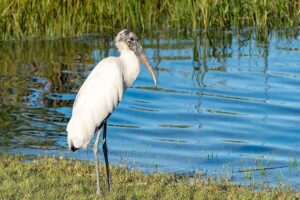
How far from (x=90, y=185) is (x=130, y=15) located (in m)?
7.34

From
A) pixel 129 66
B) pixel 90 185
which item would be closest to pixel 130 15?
pixel 129 66

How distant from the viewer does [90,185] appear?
666 centimetres

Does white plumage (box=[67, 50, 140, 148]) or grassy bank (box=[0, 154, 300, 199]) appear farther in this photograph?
white plumage (box=[67, 50, 140, 148])

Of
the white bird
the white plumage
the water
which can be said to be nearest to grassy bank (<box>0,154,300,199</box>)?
the white bird

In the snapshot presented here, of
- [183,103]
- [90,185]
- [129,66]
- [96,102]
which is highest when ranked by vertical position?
[129,66]

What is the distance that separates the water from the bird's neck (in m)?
1.03

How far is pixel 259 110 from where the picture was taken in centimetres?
1015

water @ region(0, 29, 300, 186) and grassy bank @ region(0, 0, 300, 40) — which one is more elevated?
grassy bank @ region(0, 0, 300, 40)

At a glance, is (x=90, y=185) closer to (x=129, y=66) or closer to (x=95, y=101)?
(x=95, y=101)

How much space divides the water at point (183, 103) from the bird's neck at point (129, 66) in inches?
40.5

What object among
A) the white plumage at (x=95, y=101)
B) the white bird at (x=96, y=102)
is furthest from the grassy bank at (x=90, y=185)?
the white plumage at (x=95, y=101)

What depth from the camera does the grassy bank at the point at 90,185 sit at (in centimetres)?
612

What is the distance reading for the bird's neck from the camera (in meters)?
7.05

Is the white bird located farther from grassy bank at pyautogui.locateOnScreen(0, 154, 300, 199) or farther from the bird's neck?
grassy bank at pyautogui.locateOnScreen(0, 154, 300, 199)
